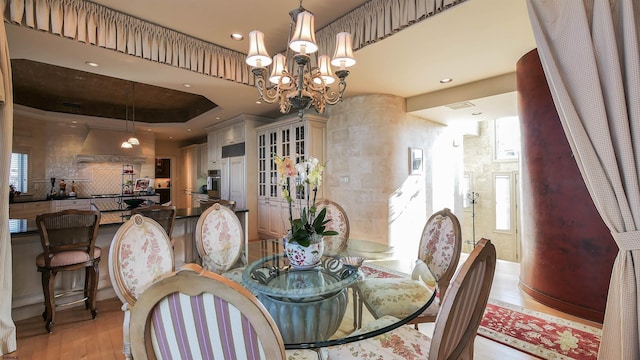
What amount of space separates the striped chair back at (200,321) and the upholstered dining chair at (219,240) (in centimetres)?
135

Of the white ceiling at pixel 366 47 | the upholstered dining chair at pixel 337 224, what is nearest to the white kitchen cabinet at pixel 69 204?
the white ceiling at pixel 366 47

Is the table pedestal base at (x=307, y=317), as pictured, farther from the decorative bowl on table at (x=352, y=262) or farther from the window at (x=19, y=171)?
the window at (x=19, y=171)

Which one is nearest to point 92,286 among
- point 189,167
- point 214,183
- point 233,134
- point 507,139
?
point 233,134

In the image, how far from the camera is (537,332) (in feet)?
7.24

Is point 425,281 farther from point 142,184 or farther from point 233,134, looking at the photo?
point 142,184

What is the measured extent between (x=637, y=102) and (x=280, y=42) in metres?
3.01

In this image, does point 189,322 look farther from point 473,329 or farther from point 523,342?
point 523,342

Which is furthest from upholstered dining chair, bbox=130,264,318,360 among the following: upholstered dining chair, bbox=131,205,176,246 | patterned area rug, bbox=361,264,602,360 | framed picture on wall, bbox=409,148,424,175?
framed picture on wall, bbox=409,148,424,175

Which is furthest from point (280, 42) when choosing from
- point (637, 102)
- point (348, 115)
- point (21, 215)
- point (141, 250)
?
point (21, 215)

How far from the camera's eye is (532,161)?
286 centimetres

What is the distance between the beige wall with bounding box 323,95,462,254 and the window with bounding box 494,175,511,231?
3.58 m

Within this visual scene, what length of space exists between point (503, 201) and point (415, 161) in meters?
4.29

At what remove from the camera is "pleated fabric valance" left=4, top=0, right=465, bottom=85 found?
7.15 feet

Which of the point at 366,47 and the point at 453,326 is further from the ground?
the point at 366,47
